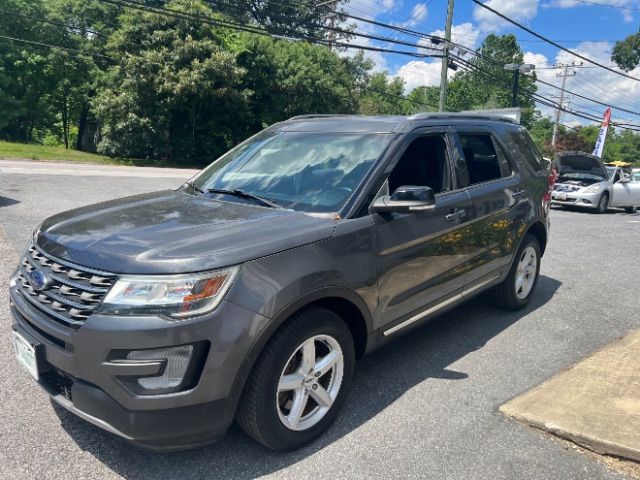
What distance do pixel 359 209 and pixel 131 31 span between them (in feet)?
86.5

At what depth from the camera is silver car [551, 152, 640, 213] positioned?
15062mm

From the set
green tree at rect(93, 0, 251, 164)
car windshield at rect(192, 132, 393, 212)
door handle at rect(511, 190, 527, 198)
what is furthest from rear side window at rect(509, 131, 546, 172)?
green tree at rect(93, 0, 251, 164)

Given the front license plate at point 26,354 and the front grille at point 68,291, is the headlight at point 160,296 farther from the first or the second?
the front license plate at point 26,354

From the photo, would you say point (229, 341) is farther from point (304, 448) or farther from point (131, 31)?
point (131, 31)

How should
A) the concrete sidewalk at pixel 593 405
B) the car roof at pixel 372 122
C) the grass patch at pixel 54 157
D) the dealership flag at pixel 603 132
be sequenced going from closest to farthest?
1. the concrete sidewalk at pixel 593 405
2. the car roof at pixel 372 122
3. the grass patch at pixel 54 157
4. the dealership flag at pixel 603 132

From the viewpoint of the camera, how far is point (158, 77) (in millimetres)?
24516

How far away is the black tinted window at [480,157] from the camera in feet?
13.7

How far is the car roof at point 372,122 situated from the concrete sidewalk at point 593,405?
Answer: 2.08m

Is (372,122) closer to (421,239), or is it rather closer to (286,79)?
(421,239)

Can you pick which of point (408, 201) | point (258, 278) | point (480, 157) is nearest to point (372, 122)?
point (408, 201)

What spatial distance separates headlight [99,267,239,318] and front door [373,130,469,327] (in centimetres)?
125

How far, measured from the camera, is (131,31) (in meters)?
25.3

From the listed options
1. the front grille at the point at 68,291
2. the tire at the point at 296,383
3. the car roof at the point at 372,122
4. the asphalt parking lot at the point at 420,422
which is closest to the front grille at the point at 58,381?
the front grille at the point at 68,291

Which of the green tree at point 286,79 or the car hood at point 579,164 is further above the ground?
the green tree at point 286,79
